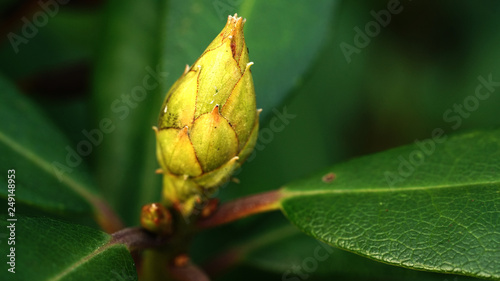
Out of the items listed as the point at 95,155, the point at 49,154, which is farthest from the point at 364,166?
the point at 95,155

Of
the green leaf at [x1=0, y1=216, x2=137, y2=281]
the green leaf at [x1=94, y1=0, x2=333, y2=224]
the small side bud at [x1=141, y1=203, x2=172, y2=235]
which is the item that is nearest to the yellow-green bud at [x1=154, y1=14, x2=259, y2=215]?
the small side bud at [x1=141, y1=203, x2=172, y2=235]

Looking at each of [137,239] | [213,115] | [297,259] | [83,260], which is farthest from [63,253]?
[297,259]

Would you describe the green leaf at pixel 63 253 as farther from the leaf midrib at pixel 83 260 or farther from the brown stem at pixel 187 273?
the brown stem at pixel 187 273

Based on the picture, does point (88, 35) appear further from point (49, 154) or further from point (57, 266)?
point (57, 266)

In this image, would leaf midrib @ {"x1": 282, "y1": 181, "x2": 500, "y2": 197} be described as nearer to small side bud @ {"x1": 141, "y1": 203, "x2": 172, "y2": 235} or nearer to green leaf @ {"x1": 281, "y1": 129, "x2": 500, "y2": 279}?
green leaf @ {"x1": 281, "y1": 129, "x2": 500, "y2": 279}

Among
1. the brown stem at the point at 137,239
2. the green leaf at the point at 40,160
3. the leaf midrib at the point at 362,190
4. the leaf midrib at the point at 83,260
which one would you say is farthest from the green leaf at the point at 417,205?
the green leaf at the point at 40,160
